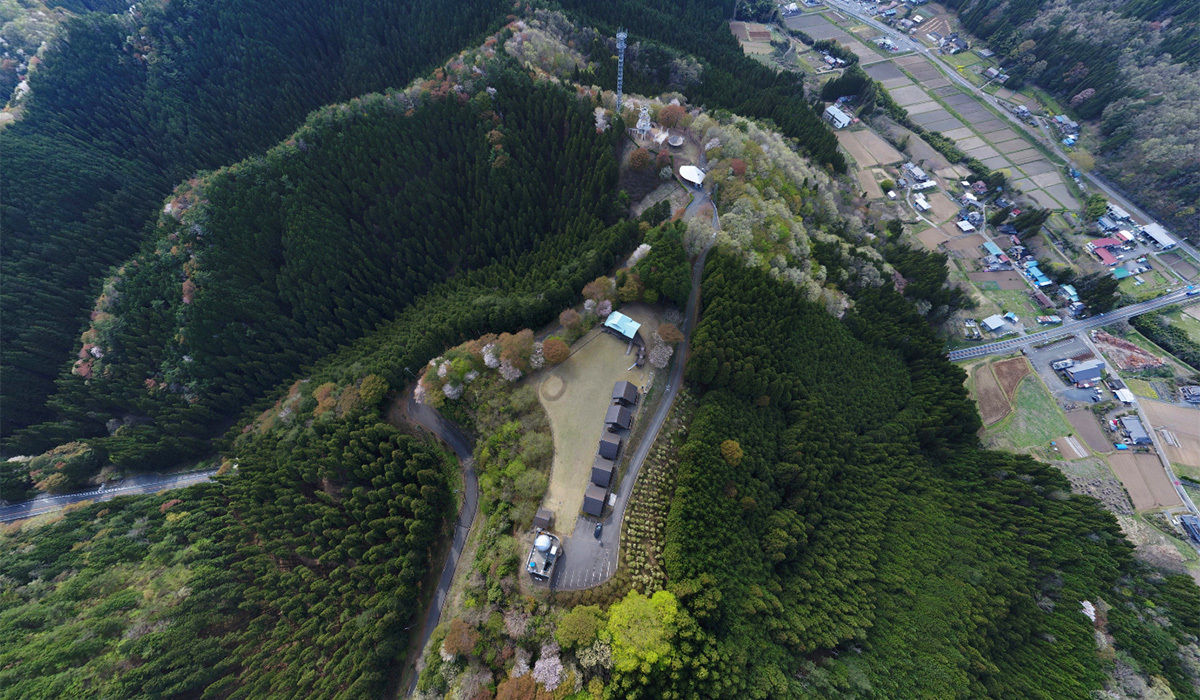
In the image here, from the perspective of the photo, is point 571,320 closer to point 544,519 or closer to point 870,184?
point 544,519

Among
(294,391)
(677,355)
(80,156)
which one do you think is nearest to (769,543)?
(677,355)

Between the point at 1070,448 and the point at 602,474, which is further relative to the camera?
the point at 1070,448

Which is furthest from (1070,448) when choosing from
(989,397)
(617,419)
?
(617,419)

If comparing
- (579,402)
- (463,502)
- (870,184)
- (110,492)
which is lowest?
(110,492)

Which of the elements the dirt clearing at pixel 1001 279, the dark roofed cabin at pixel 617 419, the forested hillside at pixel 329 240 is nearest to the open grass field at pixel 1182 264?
the dirt clearing at pixel 1001 279

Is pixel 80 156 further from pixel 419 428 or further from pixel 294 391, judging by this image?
pixel 419 428

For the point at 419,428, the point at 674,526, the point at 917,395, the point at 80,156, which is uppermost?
the point at 80,156
